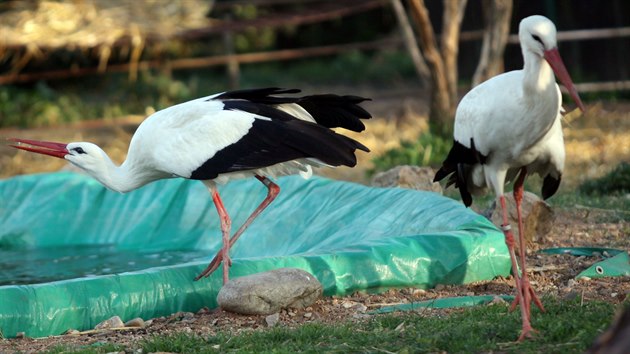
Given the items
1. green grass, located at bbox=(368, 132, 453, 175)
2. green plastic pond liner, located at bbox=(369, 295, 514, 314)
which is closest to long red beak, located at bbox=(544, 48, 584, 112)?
green plastic pond liner, located at bbox=(369, 295, 514, 314)

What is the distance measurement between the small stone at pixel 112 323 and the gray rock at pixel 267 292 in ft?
1.57

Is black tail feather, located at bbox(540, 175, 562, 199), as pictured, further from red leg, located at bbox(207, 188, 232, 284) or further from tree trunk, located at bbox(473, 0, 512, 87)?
tree trunk, located at bbox(473, 0, 512, 87)

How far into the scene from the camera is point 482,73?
34.4 ft

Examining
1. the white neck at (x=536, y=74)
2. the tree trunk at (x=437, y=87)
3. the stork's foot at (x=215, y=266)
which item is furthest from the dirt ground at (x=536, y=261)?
the white neck at (x=536, y=74)

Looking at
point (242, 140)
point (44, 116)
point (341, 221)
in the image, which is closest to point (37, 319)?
point (242, 140)

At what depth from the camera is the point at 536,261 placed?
618cm

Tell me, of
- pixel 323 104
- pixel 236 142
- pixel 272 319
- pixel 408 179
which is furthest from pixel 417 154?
pixel 272 319

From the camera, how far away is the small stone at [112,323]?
5098 mm

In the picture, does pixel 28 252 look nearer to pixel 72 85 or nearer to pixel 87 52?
pixel 87 52

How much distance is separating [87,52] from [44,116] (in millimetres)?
2607

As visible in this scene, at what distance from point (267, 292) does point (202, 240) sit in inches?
108

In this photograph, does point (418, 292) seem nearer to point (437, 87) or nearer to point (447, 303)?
point (447, 303)

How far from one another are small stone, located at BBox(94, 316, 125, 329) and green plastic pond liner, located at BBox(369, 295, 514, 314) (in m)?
1.20

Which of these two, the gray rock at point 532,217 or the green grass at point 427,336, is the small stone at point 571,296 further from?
the gray rock at point 532,217
